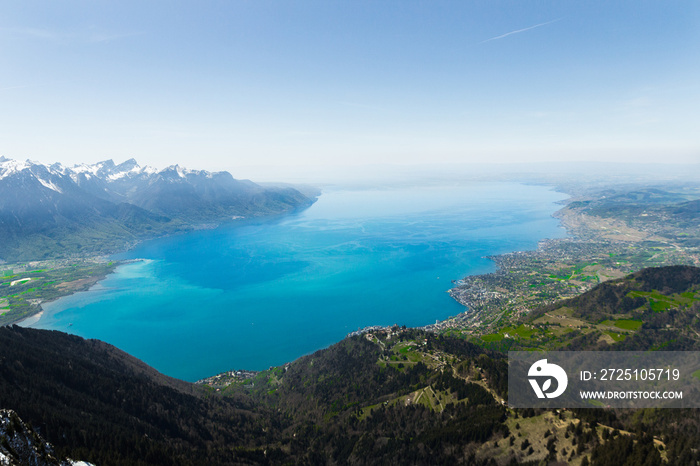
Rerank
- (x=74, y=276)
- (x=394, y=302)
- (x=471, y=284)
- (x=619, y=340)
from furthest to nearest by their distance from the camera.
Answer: (x=74, y=276) < (x=471, y=284) < (x=394, y=302) < (x=619, y=340)

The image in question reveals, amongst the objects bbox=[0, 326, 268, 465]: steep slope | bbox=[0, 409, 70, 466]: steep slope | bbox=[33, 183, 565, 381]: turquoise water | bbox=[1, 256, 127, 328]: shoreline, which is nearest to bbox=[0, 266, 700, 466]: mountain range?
bbox=[0, 326, 268, 465]: steep slope

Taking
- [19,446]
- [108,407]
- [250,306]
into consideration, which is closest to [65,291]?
[250,306]

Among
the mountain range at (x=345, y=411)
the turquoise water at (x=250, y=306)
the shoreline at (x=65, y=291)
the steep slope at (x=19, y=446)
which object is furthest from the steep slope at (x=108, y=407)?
the shoreline at (x=65, y=291)

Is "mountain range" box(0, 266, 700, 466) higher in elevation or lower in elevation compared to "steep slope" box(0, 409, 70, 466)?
lower

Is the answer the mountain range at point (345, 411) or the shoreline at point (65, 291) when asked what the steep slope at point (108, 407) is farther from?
the shoreline at point (65, 291)

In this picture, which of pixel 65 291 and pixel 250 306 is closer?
pixel 250 306

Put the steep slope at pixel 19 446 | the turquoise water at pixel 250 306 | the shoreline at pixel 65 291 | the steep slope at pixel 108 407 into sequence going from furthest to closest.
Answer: the shoreline at pixel 65 291 → the turquoise water at pixel 250 306 → the steep slope at pixel 108 407 → the steep slope at pixel 19 446

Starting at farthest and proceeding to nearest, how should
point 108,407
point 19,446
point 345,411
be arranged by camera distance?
1. point 345,411
2. point 108,407
3. point 19,446

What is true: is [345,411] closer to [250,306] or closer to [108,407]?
[108,407]

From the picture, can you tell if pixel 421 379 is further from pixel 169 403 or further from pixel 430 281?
pixel 430 281

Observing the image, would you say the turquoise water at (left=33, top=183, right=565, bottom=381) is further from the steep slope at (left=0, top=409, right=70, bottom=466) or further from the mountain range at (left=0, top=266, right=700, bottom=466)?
the steep slope at (left=0, top=409, right=70, bottom=466)

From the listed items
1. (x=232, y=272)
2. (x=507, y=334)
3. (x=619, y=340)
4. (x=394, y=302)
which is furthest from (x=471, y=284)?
(x=232, y=272)
